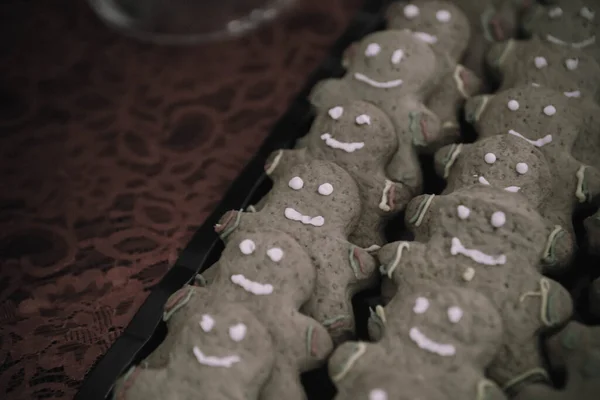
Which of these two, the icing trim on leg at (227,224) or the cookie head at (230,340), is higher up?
the icing trim on leg at (227,224)

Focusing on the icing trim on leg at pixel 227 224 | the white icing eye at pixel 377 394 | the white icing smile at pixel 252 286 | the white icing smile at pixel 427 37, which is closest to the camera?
the white icing eye at pixel 377 394

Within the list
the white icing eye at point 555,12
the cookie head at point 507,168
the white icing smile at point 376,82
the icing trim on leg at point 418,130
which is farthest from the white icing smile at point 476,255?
the white icing eye at point 555,12

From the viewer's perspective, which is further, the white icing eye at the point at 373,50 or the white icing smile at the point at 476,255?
the white icing eye at the point at 373,50

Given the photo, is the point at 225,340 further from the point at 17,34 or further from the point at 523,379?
the point at 17,34

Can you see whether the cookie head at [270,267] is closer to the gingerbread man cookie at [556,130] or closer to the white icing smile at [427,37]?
the gingerbread man cookie at [556,130]


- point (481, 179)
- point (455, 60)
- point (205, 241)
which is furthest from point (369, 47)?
point (205, 241)

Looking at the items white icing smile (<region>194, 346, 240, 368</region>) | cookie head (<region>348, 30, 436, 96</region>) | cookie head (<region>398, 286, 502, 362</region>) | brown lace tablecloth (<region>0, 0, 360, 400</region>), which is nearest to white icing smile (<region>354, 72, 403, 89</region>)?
cookie head (<region>348, 30, 436, 96</region>)

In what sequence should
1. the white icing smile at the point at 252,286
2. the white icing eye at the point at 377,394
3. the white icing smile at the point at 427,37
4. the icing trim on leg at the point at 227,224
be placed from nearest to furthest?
the white icing eye at the point at 377,394 < the white icing smile at the point at 252,286 < the icing trim on leg at the point at 227,224 < the white icing smile at the point at 427,37

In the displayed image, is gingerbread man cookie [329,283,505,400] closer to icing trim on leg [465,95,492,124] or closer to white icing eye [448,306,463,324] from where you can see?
white icing eye [448,306,463,324]

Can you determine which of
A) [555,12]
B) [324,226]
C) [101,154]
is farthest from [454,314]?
→ [101,154]
